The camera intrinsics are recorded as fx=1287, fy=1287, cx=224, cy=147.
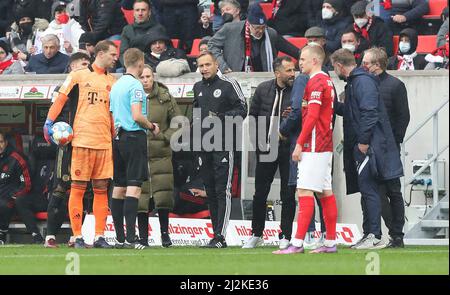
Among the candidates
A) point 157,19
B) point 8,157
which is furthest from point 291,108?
point 157,19

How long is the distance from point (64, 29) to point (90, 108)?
7034mm

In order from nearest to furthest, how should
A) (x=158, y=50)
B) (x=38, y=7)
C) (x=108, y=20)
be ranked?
(x=158, y=50) → (x=108, y=20) → (x=38, y=7)

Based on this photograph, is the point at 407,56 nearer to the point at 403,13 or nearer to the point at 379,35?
the point at 379,35

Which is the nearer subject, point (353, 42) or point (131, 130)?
point (131, 130)

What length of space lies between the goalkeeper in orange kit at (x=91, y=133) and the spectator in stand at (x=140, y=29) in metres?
4.18

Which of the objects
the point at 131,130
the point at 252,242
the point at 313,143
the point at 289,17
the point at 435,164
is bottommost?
the point at 252,242

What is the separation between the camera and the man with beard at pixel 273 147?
13.4 m

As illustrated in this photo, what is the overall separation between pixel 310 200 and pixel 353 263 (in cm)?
123

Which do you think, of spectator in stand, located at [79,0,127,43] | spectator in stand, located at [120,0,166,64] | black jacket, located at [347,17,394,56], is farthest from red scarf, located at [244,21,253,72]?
spectator in stand, located at [79,0,127,43]

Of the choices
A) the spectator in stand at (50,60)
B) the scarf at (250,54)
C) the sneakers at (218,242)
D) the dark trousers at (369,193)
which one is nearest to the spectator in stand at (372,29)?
the scarf at (250,54)

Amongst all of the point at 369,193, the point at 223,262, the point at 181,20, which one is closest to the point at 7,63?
the point at 181,20

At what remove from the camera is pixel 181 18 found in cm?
1897

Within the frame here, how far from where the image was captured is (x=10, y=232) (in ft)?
55.7

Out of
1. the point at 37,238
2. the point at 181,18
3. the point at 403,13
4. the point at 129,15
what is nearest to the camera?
the point at 37,238
